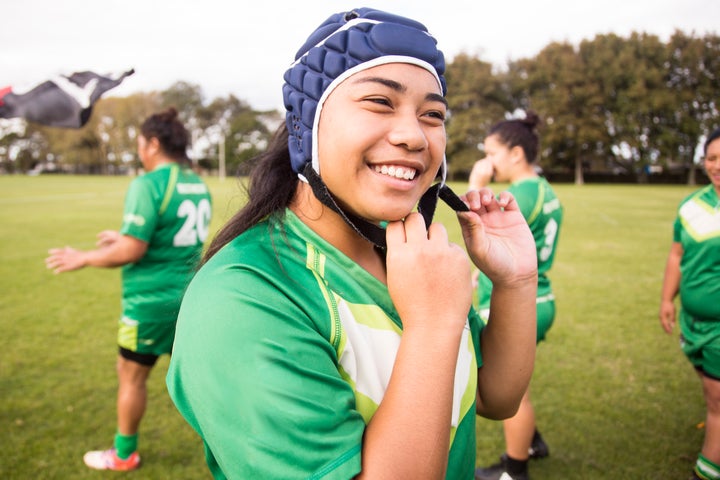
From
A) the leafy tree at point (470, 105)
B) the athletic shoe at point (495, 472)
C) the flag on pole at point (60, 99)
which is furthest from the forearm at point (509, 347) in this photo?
the leafy tree at point (470, 105)

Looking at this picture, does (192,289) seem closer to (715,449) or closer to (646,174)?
(715,449)

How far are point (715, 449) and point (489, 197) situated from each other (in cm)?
303

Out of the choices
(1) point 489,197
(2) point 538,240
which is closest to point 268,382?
(1) point 489,197

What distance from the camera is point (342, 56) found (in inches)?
55.7

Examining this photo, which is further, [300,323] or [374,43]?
[374,43]

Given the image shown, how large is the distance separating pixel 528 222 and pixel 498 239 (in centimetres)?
247

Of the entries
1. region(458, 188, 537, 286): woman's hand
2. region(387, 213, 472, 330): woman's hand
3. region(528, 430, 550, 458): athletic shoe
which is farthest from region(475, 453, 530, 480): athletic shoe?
region(387, 213, 472, 330): woman's hand

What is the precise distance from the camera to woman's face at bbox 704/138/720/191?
3779mm

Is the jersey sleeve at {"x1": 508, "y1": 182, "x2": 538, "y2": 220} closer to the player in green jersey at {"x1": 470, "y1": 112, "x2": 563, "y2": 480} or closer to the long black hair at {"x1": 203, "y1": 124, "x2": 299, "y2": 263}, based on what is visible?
the player in green jersey at {"x1": 470, "y1": 112, "x2": 563, "y2": 480}

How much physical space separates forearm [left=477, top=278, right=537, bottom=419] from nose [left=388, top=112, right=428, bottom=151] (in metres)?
0.67

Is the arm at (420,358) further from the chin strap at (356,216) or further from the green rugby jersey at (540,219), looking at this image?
the green rugby jersey at (540,219)

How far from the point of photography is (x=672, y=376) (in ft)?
18.1

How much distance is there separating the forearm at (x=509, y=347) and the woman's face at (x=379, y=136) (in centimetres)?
59

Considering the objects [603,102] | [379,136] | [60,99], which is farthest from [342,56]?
[603,102]
